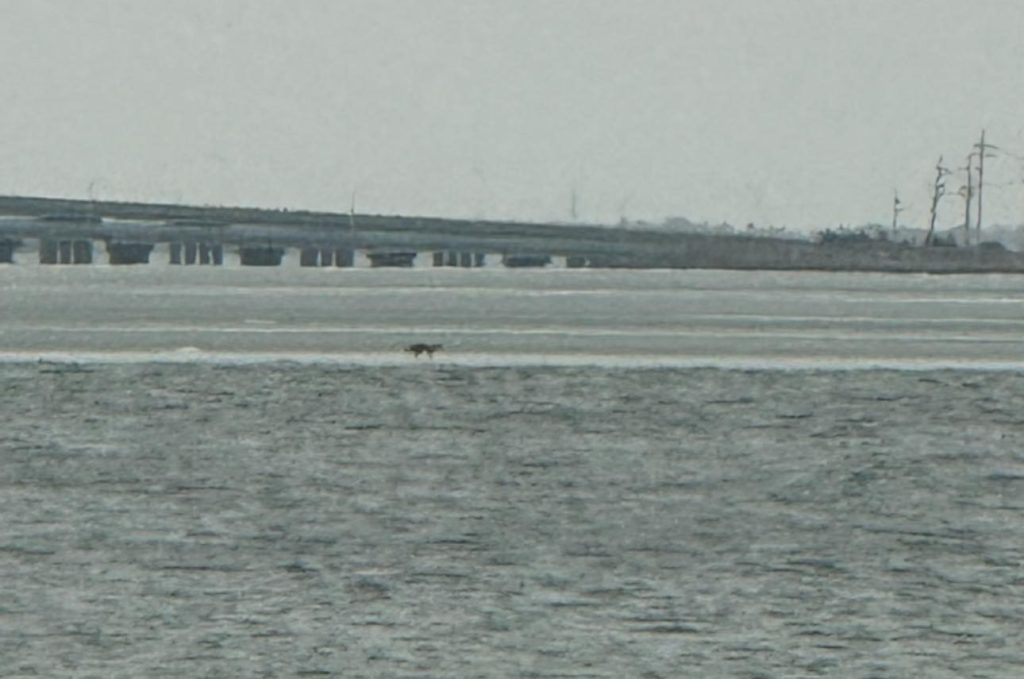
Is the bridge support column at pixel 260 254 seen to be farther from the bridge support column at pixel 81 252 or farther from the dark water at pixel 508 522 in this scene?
the dark water at pixel 508 522

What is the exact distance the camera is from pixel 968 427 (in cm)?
810

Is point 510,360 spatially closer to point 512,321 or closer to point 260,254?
point 512,321

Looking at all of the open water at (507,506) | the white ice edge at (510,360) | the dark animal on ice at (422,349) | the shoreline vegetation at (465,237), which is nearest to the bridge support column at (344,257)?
the shoreline vegetation at (465,237)

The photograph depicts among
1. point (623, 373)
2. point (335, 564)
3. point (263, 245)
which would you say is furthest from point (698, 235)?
point (335, 564)

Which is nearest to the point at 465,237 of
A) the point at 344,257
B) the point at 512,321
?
the point at 344,257

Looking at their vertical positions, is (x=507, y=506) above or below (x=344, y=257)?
below

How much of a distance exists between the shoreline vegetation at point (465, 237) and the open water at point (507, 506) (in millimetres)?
26593

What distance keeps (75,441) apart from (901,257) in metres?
31.9

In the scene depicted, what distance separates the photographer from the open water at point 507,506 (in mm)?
5484

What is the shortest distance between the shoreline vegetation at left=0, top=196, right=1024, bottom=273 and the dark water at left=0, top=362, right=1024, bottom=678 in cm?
2725

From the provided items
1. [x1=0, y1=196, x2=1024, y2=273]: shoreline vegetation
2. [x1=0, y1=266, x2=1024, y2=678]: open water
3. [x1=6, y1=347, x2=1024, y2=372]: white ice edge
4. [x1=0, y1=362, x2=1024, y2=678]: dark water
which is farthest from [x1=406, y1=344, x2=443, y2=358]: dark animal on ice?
[x1=0, y1=196, x2=1024, y2=273]: shoreline vegetation

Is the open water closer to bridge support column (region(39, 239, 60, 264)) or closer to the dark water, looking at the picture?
the dark water

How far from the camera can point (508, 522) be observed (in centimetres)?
682

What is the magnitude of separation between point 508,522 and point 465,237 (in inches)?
1331
